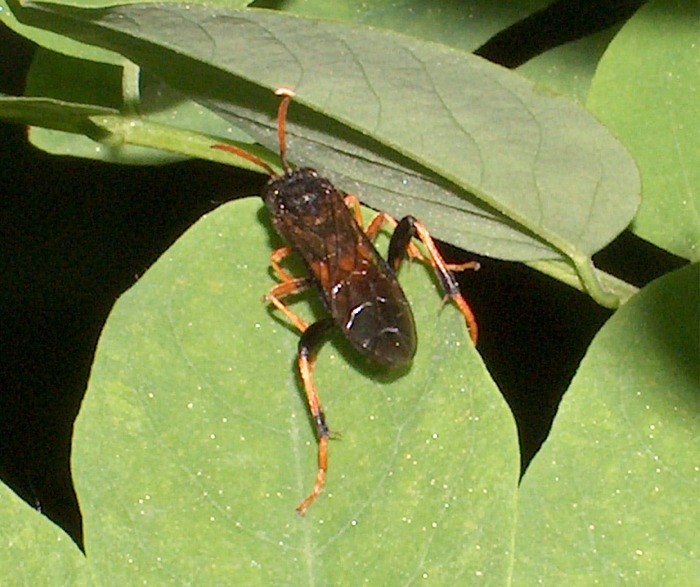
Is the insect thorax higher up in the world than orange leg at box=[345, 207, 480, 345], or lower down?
lower down

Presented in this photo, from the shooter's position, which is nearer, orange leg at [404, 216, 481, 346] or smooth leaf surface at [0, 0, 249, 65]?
orange leg at [404, 216, 481, 346]

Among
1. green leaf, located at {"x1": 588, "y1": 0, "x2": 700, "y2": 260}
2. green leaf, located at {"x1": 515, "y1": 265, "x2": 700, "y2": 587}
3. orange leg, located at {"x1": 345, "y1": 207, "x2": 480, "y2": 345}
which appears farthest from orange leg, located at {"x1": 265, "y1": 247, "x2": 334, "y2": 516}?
green leaf, located at {"x1": 588, "y1": 0, "x2": 700, "y2": 260}

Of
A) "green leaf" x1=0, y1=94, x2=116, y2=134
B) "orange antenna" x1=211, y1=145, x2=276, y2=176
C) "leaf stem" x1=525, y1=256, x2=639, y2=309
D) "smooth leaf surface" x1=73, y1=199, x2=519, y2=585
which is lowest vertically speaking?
"smooth leaf surface" x1=73, y1=199, x2=519, y2=585

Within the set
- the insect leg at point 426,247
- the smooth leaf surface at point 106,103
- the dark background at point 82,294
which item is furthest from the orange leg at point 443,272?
the dark background at point 82,294

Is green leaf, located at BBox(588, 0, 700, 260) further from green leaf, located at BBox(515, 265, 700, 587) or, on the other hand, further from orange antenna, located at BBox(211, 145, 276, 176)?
orange antenna, located at BBox(211, 145, 276, 176)

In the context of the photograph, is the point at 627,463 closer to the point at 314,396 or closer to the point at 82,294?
the point at 314,396

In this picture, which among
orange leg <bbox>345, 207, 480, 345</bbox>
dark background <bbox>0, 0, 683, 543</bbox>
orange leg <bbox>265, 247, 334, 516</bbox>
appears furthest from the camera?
dark background <bbox>0, 0, 683, 543</bbox>

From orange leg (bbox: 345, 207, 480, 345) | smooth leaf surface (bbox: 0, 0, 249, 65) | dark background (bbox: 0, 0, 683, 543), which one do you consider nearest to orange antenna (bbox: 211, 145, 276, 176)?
orange leg (bbox: 345, 207, 480, 345)

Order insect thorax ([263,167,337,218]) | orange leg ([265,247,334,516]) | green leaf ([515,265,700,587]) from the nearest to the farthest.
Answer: green leaf ([515,265,700,587]) < orange leg ([265,247,334,516]) < insect thorax ([263,167,337,218])
